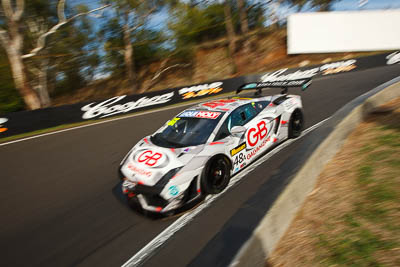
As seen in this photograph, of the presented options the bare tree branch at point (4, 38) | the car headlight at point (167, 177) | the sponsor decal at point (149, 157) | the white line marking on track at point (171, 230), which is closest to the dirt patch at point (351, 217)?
the white line marking on track at point (171, 230)

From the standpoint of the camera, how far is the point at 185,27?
28016 mm

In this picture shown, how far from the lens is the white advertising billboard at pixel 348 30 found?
22922 millimetres

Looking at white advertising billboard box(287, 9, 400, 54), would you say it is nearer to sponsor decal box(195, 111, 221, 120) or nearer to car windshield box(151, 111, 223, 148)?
sponsor decal box(195, 111, 221, 120)

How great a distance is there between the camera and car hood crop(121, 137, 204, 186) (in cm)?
368

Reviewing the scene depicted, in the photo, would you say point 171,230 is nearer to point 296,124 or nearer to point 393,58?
point 296,124

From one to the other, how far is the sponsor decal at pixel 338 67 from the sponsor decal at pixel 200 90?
6.48m

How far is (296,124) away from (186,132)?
2869 mm

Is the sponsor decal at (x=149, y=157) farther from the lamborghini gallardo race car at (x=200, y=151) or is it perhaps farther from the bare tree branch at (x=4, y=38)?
the bare tree branch at (x=4, y=38)

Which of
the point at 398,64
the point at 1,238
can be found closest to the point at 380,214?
the point at 1,238

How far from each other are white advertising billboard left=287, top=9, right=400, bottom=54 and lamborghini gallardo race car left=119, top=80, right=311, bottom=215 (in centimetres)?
2184

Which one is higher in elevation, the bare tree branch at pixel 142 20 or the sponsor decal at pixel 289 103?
the bare tree branch at pixel 142 20

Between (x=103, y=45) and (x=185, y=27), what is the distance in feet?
29.8

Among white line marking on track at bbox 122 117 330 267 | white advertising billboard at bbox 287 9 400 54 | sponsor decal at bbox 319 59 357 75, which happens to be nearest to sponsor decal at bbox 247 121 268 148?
white line marking on track at bbox 122 117 330 267

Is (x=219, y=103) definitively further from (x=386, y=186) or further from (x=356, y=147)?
(x=386, y=186)
